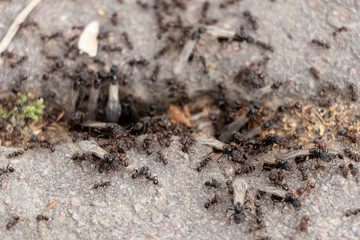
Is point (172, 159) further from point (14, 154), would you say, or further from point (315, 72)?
point (315, 72)

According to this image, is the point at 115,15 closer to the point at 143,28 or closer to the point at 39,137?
the point at 143,28

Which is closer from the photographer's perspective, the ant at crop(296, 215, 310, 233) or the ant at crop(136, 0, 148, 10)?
the ant at crop(296, 215, 310, 233)

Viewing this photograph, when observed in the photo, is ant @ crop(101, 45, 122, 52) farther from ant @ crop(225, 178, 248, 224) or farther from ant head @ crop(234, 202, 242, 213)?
ant head @ crop(234, 202, 242, 213)

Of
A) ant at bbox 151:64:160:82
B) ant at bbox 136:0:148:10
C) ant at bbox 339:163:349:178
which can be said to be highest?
ant at bbox 136:0:148:10

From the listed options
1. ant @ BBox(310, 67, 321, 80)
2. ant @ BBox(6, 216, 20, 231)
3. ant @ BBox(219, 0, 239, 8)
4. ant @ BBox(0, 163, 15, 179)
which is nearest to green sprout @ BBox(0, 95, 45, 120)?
ant @ BBox(0, 163, 15, 179)

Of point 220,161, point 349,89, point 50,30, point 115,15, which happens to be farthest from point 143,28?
point 349,89

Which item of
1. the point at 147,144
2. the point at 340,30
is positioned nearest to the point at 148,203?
the point at 147,144

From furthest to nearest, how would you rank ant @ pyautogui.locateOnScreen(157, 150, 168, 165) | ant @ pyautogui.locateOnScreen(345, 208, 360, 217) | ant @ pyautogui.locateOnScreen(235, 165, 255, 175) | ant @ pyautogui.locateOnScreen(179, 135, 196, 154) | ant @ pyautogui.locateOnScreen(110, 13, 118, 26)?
ant @ pyautogui.locateOnScreen(110, 13, 118, 26)
ant @ pyautogui.locateOnScreen(179, 135, 196, 154)
ant @ pyautogui.locateOnScreen(157, 150, 168, 165)
ant @ pyautogui.locateOnScreen(235, 165, 255, 175)
ant @ pyautogui.locateOnScreen(345, 208, 360, 217)
